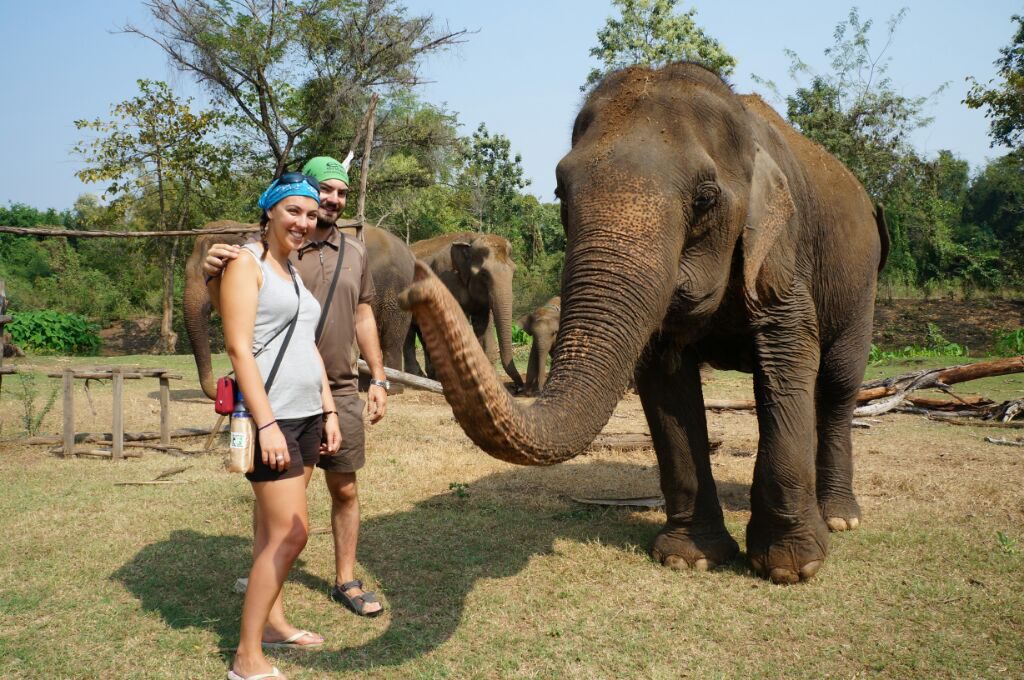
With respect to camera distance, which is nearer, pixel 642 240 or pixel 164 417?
pixel 642 240

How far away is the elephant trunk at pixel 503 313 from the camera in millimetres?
16594

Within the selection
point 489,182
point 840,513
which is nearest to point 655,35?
point 489,182

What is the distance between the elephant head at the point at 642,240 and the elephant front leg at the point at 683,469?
86 cm

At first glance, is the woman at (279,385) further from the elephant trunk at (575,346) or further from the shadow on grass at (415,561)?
the elephant trunk at (575,346)

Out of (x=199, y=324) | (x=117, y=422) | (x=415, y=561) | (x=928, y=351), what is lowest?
(x=415, y=561)

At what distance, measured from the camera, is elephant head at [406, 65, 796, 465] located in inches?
141

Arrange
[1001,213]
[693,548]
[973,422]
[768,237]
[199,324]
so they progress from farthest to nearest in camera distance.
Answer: [1001,213]
[199,324]
[973,422]
[693,548]
[768,237]

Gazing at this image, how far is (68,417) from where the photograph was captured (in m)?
9.03

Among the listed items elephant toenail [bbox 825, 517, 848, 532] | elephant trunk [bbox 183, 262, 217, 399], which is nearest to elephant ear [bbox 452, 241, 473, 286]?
elephant trunk [bbox 183, 262, 217, 399]

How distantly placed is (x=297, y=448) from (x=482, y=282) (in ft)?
46.1

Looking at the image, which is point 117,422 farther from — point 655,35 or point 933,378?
point 655,35

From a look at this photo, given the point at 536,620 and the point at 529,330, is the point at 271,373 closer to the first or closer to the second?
the point at 536,620

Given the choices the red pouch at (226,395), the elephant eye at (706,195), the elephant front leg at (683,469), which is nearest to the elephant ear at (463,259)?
the elephant front leg at (683,469)

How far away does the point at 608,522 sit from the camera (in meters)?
6.61
